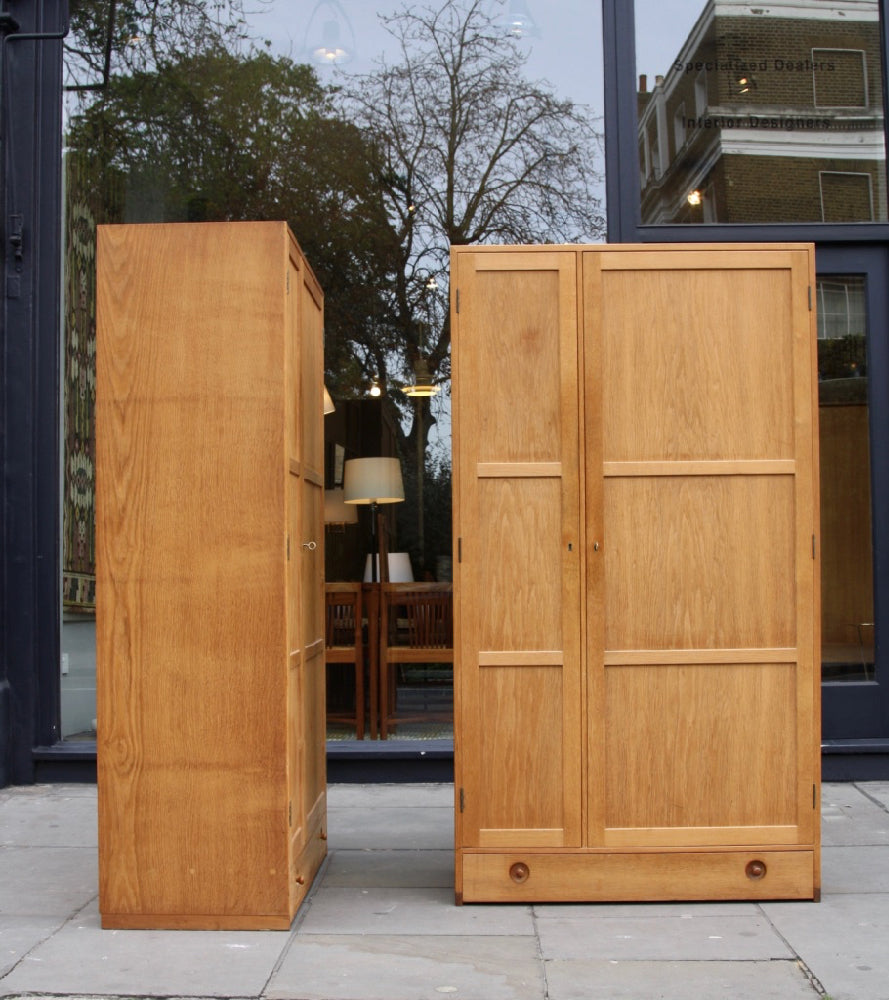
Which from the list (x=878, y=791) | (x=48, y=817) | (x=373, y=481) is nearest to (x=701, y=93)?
(x=373, y=481)

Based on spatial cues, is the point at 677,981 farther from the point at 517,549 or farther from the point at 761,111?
the point at 761,111

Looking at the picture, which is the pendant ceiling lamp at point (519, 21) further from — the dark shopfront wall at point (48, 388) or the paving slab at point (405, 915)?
the paving slab at point (405, 915)

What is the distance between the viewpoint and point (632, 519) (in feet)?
14.9

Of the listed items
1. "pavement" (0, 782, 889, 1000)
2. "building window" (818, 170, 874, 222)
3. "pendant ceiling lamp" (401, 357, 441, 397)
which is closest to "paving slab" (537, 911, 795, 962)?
"pavement" (0, 782, 889, 1000)

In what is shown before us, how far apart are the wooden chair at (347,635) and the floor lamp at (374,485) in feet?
0.62

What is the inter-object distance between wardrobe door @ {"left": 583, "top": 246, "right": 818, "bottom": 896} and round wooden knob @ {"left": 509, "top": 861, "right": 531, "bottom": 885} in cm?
45

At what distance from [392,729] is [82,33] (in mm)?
4388

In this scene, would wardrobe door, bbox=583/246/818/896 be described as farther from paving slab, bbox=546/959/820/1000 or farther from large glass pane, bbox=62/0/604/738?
large glass pane, bbox=62/0/604/738

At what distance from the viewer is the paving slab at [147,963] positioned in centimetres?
365

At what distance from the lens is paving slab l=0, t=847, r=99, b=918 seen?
14.8 feet

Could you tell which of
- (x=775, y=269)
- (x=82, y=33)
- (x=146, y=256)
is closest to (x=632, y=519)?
(x=775, y=269)

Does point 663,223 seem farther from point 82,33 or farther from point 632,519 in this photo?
point 82,33

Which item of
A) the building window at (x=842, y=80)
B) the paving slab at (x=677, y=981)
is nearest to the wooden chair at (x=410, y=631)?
the paving slab at (x=677, y=981)

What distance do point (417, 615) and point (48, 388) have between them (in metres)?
2.44
